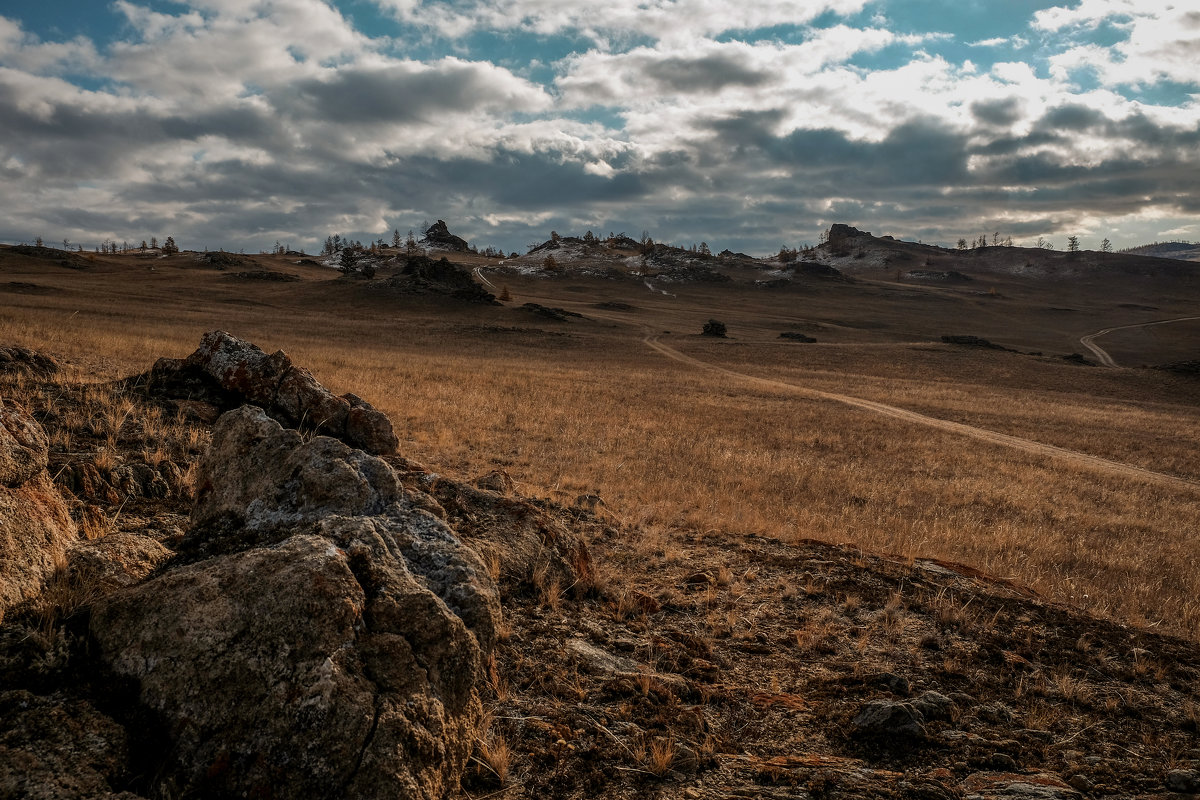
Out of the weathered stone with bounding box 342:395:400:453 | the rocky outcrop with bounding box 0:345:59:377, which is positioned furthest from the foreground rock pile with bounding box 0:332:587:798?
the rocky outcrop with bounding box 0:345:59:377

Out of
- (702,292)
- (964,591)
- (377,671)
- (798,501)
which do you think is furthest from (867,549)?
(702,292)

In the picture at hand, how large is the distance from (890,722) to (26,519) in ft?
Answer: 18.2

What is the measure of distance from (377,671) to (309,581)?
555mm

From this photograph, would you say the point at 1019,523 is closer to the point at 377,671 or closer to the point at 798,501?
the point at 798,501

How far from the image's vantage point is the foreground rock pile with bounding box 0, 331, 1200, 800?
269 centimetres

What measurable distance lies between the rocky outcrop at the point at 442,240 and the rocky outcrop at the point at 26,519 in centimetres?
15866

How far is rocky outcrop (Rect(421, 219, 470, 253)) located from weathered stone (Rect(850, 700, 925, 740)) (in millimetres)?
160353

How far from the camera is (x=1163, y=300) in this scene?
10950 centimetres

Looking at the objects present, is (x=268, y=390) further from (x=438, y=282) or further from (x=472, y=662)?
(x=438, y=282)

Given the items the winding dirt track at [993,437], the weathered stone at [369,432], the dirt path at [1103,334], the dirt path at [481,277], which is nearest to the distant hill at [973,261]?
the dirt path at [1103,334]

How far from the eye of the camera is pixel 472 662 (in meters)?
3.48

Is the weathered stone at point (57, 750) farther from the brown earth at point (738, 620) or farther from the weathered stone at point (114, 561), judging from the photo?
the weathered stone at point (114, 561)

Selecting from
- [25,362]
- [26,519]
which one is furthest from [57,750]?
[25,362]

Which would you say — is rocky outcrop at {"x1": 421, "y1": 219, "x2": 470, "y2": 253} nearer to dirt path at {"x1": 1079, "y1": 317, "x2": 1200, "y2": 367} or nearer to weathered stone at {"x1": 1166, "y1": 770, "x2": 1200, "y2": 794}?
dirt path at {"x1": 1079, "y1": 317, "x2": 1200, "y2": 367}
